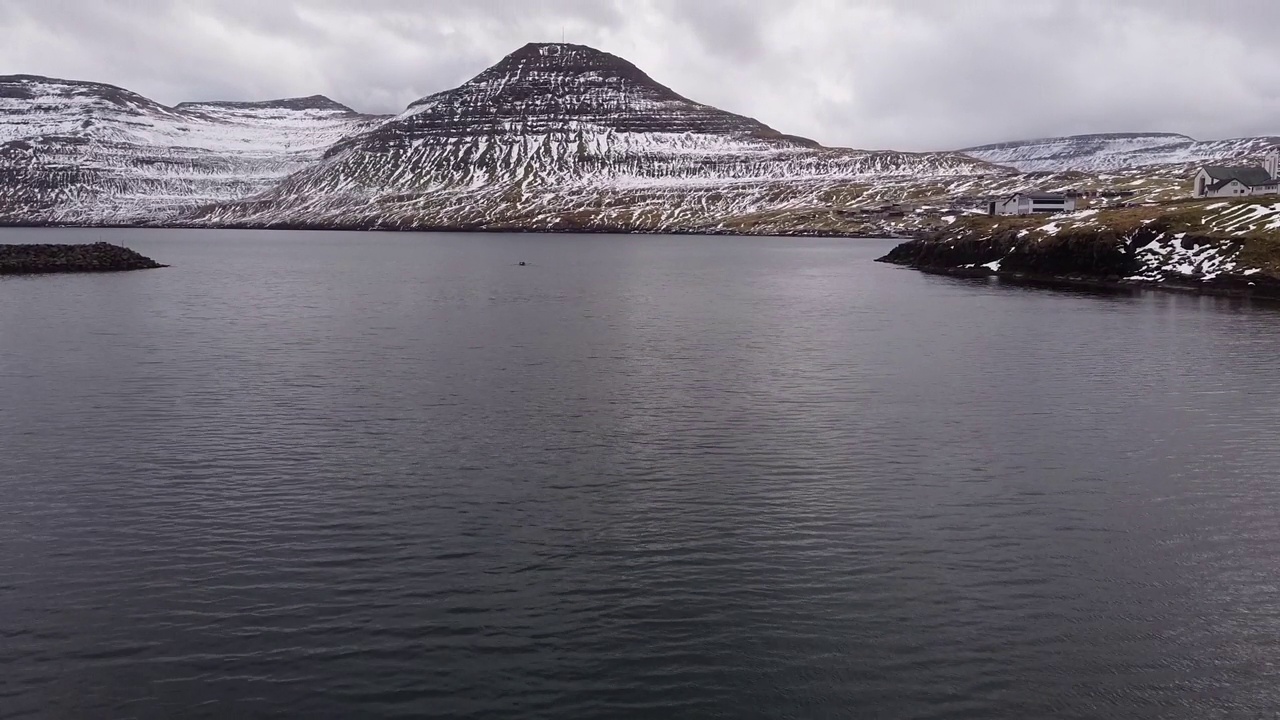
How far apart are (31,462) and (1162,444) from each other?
54.4 metres

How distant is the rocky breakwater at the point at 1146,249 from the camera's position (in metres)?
120

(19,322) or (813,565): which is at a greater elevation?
(19,322)

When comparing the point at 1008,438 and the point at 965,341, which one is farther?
the point at 965,341

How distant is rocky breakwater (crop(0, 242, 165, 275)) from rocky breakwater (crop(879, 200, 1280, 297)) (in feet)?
494

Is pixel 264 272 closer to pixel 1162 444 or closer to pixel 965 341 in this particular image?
pixel 965 341

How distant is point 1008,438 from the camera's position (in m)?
47.5

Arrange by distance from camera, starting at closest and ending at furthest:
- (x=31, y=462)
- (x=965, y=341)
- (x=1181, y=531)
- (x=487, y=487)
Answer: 1. (x=1181, y=531)
2. (x=487, y=487)
3. (x=31, y=462)
4. (x=965, y=341)

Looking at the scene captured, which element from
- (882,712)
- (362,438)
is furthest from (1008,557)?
(362,438)

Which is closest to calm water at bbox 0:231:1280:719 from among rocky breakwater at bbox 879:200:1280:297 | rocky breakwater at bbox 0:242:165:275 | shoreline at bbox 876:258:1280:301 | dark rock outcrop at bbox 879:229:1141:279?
shoreline at bbox 876:258:1280:301

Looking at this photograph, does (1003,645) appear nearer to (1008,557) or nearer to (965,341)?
(1008,557)

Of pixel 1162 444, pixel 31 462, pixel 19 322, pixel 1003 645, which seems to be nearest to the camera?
pixel 1003 645

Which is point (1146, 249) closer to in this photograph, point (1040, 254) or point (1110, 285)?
point (1110, 285)

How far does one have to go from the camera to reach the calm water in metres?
24.0

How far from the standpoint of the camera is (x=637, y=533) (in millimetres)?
33938
